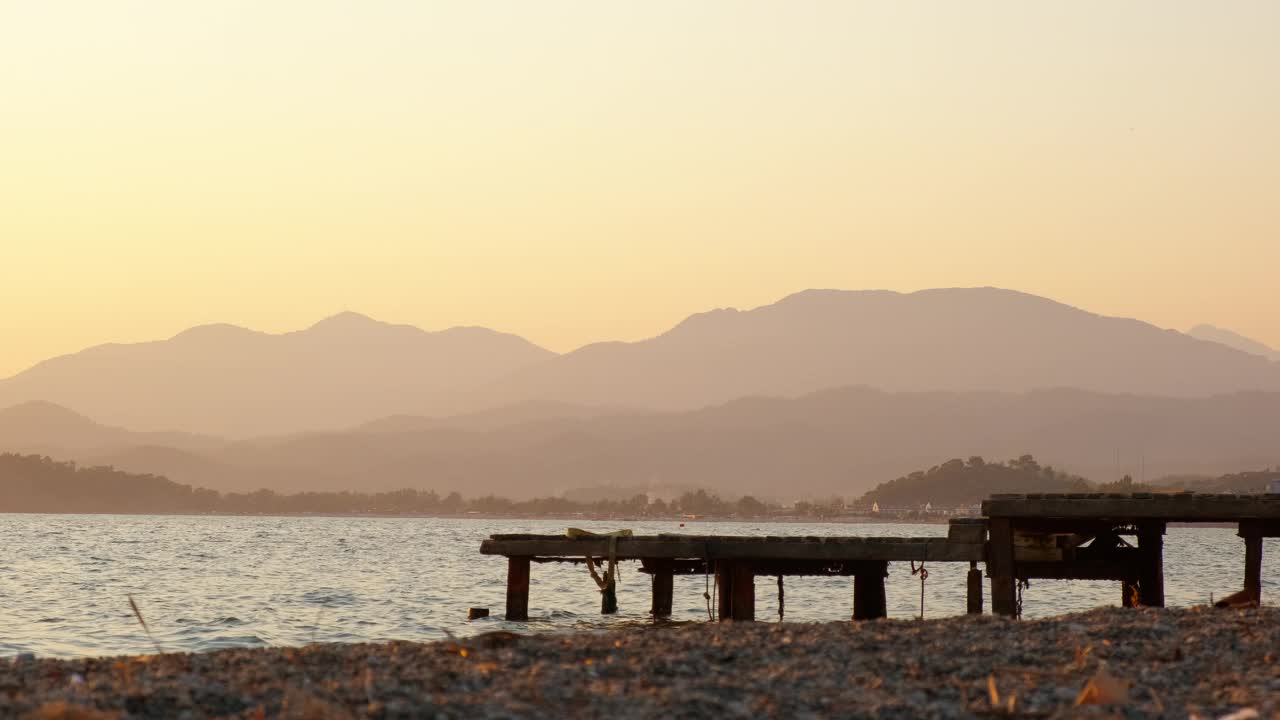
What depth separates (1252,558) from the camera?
3603 cm

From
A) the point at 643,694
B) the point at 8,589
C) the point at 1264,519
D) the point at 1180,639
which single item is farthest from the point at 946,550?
the point at 8,589

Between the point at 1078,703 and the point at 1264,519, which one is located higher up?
the point at 1264,519

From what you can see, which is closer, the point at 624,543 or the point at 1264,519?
the point at 1264,519

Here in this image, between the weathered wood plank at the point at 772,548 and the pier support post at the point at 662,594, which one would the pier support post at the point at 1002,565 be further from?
the pier support post at the point at 662,594

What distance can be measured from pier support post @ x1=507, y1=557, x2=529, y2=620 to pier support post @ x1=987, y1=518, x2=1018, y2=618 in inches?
527

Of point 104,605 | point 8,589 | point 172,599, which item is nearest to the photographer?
point 104,605

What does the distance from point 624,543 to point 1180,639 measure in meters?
20.3

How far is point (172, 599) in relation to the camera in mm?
60312

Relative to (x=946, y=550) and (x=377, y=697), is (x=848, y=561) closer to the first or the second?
(x=946, y=550)

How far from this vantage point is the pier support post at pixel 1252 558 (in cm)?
3438

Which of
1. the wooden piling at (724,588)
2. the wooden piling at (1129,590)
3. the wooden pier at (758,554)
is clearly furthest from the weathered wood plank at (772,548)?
the wooden piling at (1129,590)

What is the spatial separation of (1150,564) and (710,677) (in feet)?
71.9

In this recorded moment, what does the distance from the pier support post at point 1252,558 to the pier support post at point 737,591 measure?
1158cm

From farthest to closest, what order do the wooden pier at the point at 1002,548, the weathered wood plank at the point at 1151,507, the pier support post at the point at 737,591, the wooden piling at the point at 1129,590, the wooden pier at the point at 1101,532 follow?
the pier support post at the point at 737,591
the wooden piling at the point at 1129,590
the wooden pier at the point at 1002,548
the wooden pier at the point at 1101,532
the weathered wood plank at the point at 1151,507
